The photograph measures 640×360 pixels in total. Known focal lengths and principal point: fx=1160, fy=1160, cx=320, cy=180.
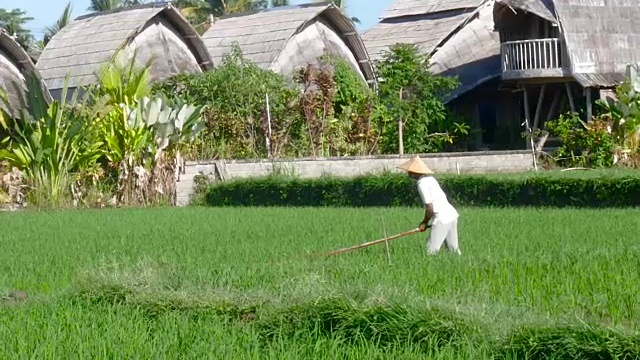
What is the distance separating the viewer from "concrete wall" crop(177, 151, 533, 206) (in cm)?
1842

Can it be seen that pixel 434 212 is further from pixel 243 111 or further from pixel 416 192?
pixel 243 111

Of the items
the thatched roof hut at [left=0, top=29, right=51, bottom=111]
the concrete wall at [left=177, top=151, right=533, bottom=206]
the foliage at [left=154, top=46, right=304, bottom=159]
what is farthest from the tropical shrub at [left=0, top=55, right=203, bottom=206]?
the thatched roof hut at [left=0, top=29, right=51, bottom=111]

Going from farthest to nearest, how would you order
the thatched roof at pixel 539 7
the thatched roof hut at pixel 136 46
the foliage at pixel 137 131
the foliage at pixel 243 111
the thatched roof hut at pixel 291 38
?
the thatched roof hut at pixel 291 38
the thatched roof hut at pixel 136 46
the thatched roof at pixel 539 7
the foliage at pixel 243 111
the foliage at pixel 137 131

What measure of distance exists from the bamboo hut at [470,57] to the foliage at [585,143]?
419 centimetres

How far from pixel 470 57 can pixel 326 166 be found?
9423 mm

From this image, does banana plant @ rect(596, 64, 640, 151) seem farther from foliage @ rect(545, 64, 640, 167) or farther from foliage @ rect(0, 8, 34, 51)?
foliage @ rect(0, 8, 34, 51)

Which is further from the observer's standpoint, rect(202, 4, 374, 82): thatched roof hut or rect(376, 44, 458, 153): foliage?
rect(202, 4, 374, 82): thatched roof hut

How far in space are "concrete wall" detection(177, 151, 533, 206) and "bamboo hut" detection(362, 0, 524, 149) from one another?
573cm

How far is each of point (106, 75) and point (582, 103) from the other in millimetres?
10516

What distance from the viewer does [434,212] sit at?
907 centimetres

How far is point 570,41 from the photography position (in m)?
22.2

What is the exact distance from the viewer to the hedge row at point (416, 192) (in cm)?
1441

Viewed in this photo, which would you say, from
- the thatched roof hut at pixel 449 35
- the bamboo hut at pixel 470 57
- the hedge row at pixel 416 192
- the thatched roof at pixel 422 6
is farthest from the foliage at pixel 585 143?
the thatched roof at pixel 422 6

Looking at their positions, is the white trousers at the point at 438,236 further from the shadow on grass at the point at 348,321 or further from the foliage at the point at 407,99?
the foliage at the point at 407,99
